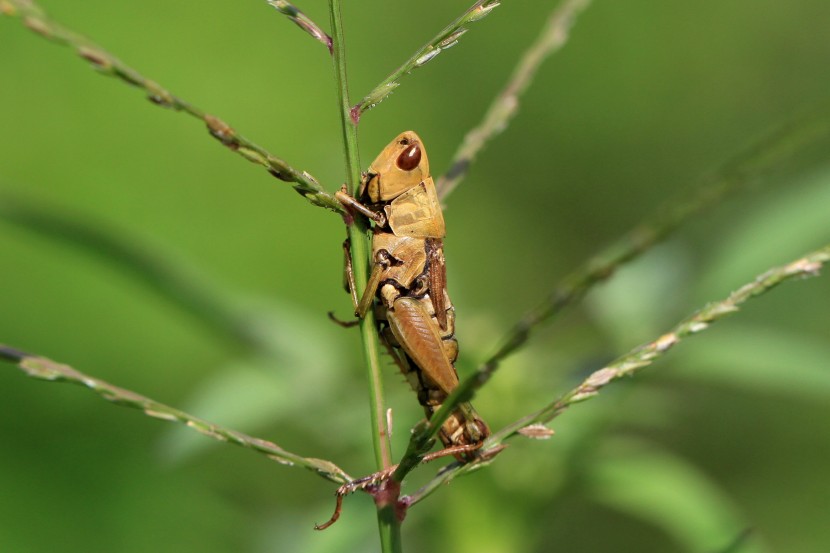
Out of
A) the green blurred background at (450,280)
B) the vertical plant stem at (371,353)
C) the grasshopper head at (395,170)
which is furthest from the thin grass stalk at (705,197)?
the grasshopper head at (395,170)

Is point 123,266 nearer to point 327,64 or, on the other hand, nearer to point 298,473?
point 298,473

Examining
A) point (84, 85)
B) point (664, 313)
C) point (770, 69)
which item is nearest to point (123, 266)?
point (664, 313)

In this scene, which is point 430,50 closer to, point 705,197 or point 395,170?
point 705,197

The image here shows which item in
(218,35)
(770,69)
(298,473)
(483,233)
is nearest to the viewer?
(298,473)

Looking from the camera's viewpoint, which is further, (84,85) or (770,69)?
(770,69)

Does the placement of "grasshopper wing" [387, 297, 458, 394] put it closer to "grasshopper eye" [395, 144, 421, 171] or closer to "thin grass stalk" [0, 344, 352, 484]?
"grasshopper eye" [395, 144, 421, 171]
